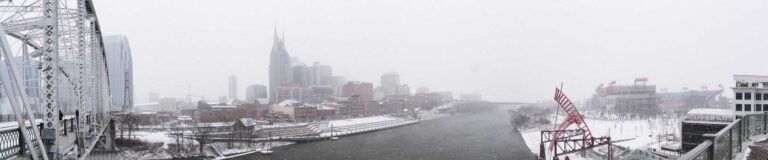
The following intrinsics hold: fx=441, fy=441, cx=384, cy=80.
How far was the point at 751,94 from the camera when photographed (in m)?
17.4

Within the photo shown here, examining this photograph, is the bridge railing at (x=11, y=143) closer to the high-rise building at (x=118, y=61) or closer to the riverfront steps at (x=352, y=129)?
the riverfront steps at (x=352, y=129)

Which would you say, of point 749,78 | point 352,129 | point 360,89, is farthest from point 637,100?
point 360,89

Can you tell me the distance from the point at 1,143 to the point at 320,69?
14789 cm

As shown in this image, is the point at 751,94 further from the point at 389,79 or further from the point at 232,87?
the point at 232,87

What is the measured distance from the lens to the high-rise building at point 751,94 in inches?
677

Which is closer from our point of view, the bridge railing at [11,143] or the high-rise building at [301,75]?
the bridge railing at [11,143]

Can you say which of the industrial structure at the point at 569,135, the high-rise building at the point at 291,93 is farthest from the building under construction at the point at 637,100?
the high-rise building at the point at 291,93

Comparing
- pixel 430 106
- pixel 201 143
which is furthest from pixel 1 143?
pixel 430 106

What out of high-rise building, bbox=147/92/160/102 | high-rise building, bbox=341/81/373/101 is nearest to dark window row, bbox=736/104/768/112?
high-rise building, bbox=341/81/373/101

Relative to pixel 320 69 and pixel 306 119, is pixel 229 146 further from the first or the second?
pixel 320 69

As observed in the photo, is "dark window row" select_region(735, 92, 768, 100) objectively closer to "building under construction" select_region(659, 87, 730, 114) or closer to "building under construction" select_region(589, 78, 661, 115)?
"building under construction" select_region(589, 78, 661, 115)

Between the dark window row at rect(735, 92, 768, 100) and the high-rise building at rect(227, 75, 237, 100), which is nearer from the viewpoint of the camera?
the dark window row at rect(735, 92, 768, 100)

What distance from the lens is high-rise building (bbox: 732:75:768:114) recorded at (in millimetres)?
17203

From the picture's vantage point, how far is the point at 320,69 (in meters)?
151
